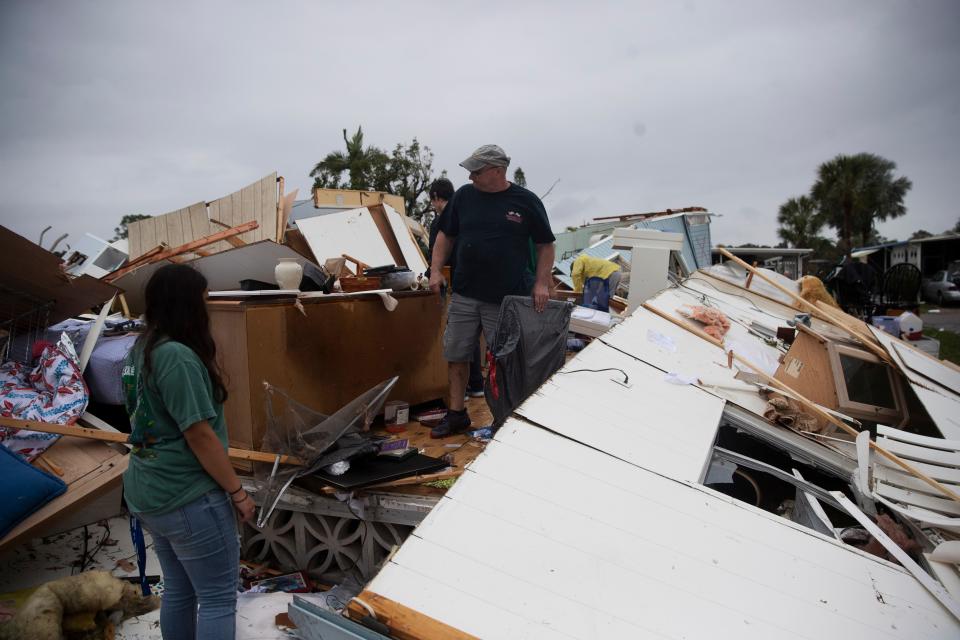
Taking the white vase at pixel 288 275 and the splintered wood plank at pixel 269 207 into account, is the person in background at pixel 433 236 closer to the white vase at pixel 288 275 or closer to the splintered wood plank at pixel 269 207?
the white vase at pixel 288 275

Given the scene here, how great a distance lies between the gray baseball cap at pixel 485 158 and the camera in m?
3.09

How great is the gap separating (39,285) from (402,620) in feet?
11.3

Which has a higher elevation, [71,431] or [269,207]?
[269,207]

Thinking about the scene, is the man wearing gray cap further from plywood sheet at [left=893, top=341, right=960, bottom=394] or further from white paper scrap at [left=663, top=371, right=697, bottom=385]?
plywood sheet at [left=893, top=341, right=960, bottom=394]

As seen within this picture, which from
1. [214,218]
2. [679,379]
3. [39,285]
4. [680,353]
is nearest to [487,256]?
[679,379]

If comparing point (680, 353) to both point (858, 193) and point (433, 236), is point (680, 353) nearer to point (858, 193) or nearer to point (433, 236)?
point (433, 236)

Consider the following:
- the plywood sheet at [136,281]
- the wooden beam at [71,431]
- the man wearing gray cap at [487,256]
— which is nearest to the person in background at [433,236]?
the man wearing gray cap at [487,256]

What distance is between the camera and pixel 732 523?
1.71 m

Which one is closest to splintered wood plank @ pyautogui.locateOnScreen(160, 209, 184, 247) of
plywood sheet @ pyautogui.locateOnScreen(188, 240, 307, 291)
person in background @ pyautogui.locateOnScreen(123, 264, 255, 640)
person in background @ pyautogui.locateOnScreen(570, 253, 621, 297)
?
plywood sheet @ pyautogui.locateOnScreen(188, 240, 307, 291)

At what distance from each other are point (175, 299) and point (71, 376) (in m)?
2.32

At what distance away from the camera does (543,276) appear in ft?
10.8

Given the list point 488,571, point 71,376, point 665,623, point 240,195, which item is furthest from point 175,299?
point 240,195

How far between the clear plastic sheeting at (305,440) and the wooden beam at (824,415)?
2198mm

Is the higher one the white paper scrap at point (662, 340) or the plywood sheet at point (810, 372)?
the white paper scrap at point (662, 340)
